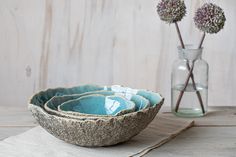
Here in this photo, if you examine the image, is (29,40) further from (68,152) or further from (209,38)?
(68,152)

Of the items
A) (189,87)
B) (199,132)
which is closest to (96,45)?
(189,87)

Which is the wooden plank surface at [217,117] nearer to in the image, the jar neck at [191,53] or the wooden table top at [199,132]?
the wooden table top at [199,132]

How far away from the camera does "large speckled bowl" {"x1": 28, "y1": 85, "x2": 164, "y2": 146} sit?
836 mm

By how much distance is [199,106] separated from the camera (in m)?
1.21

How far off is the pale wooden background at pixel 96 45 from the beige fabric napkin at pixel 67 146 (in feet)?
1.93

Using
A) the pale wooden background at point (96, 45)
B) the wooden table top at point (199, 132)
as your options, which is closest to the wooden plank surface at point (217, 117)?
the wooden table top at point (199, 132)

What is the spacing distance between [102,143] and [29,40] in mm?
797

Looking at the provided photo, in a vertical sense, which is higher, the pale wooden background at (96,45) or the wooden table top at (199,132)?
the pale wooden background at (96,45)

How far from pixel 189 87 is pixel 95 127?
45 cm

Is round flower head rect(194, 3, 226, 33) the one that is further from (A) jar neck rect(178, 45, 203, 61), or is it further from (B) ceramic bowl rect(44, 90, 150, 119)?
(B) ceramic bowl rect(44, 90, 150, 119)

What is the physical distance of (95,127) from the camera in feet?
2.74

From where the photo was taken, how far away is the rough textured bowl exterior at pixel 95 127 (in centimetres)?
84

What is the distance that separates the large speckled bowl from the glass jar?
1.00ft

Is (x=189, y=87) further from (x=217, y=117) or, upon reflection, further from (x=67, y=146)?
(x=67, y=146)
